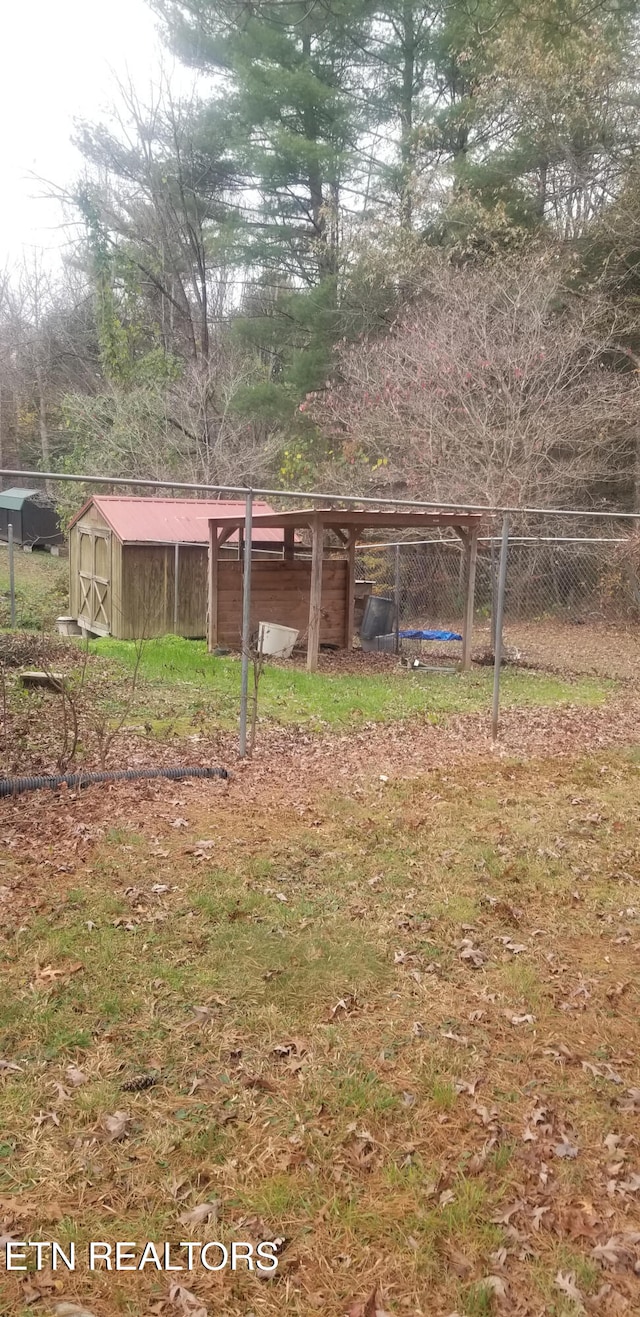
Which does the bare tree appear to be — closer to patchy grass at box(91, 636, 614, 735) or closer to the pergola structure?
the pergola structure

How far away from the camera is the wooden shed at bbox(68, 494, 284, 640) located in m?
15.8

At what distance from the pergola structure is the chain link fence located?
1.10 meters

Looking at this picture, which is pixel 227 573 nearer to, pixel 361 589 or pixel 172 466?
pixel 361 589

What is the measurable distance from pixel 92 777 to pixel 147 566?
10.2 meters

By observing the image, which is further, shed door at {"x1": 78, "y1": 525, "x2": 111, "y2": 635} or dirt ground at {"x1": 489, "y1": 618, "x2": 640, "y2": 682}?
shed door at {"x1": 78, "y1": 525, "x2": 111, "y2": 635}

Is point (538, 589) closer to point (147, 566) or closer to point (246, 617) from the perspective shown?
point (147, 566)

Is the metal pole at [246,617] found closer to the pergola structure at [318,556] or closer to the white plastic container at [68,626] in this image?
the pergola structure at [318,556]

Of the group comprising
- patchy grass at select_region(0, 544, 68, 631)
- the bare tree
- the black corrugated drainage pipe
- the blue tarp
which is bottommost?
patchy grass at select_region(0, 544, 68, 631)

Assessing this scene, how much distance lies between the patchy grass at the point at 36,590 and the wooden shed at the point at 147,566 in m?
1.33

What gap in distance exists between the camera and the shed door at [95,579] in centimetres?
Result: 1641

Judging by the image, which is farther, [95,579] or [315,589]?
[95,579]

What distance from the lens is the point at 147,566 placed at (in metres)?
15.9

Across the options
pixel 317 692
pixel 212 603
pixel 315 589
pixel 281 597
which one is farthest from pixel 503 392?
pixel 317 692

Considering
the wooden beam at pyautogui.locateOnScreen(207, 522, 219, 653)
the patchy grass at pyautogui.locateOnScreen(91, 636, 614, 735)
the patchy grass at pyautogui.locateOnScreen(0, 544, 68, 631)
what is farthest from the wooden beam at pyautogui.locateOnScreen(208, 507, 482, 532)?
the patchy grass at pyautogui.locateOnScreen(0, 544, 68, 631)
